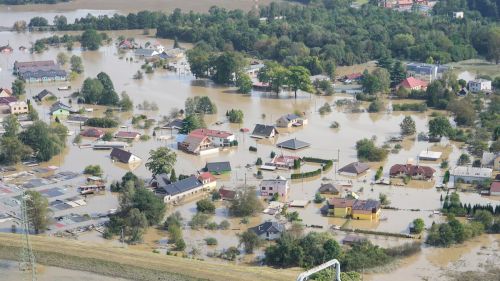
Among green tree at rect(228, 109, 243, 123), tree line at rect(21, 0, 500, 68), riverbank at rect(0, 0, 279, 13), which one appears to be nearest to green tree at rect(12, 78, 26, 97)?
green tree at rect(228, 109, 243, 123)

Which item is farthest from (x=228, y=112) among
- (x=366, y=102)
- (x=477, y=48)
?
(x=477, y=48)

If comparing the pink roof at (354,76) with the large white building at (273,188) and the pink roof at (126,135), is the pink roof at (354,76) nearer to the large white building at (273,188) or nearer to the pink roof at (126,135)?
the pink roof at (126,135)

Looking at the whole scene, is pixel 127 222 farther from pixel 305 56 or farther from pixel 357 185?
pixel 305 56

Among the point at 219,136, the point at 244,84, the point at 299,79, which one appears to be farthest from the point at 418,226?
the point at 244,84

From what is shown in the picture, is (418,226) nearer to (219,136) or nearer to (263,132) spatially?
(219,136)

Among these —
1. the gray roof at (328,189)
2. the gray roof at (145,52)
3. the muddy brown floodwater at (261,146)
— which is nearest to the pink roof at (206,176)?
the muddy brown floodwater at (261,146)
